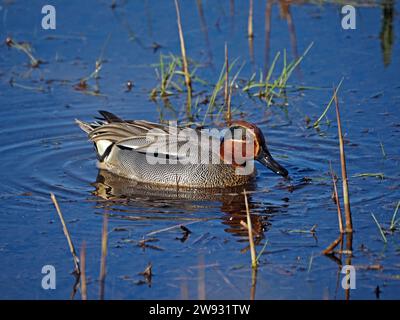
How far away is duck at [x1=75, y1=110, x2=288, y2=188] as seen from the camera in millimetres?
8438

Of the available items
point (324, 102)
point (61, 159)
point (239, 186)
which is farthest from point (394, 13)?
point (61, 159)

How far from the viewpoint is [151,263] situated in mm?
6426

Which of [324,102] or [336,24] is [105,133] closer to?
[324,102]

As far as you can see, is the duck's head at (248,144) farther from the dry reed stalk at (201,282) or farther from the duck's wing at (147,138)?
the dry reed stalk at (201,282)

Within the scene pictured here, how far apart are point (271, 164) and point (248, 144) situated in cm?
30

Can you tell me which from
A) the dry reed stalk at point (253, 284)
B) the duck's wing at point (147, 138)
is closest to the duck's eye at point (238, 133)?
the duck's wing at point (147, 138)

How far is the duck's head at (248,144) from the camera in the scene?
8.36 meters

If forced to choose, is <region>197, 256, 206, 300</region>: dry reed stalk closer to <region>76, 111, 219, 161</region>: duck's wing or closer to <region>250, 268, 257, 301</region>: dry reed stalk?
<region>250, 268, 257, 301</region>: dry reed stalk

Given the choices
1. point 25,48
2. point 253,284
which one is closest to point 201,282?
point 253,284

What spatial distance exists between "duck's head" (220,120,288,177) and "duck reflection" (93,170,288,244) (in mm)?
270

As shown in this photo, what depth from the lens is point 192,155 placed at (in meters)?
8.48

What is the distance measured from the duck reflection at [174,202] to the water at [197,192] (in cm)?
2

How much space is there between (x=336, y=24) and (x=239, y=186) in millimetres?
4046

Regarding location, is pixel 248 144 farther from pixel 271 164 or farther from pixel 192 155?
pixel 192 155
